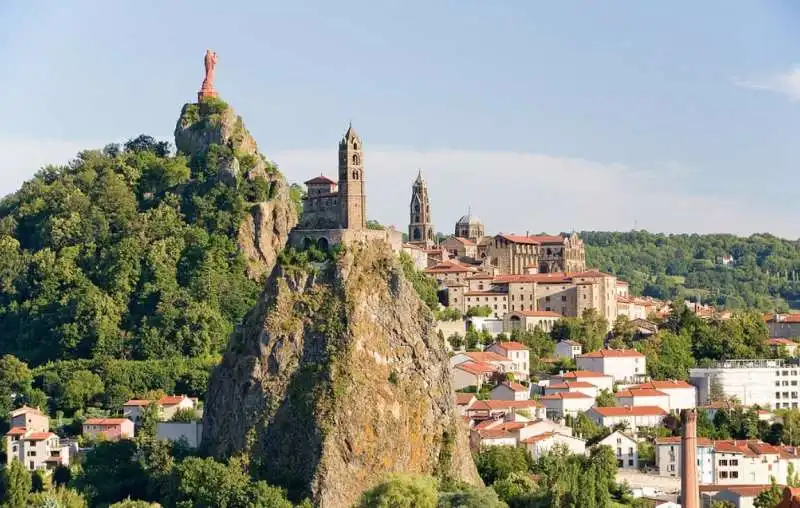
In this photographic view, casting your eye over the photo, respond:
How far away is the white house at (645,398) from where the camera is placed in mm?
71375

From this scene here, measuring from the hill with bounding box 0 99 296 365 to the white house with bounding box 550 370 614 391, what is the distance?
13817mm

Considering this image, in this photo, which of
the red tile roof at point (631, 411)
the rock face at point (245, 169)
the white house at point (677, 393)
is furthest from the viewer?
the rock face at point (245, 169)

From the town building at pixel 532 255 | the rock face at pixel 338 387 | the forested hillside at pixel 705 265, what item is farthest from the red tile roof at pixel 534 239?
the forested hillside at pixel 705 265

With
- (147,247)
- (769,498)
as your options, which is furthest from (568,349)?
(769,498)

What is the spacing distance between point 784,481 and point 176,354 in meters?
25.4

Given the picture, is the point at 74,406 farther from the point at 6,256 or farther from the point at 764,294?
the point at 764,294

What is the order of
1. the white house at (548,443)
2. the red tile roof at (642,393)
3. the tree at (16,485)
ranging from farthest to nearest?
the red tile roof at (642,393), the white house at (548,443), the tree at (16,485)

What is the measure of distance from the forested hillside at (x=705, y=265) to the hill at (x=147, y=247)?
1898 inches

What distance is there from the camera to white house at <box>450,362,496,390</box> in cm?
7406

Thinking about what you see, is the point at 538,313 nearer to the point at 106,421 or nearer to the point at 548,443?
the point at 548,443

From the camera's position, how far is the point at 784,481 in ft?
212

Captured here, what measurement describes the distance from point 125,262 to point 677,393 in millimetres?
24373

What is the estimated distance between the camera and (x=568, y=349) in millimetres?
78625

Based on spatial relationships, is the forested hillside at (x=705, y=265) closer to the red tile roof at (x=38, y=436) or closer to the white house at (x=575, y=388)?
the white house at (x=575, y=388)
